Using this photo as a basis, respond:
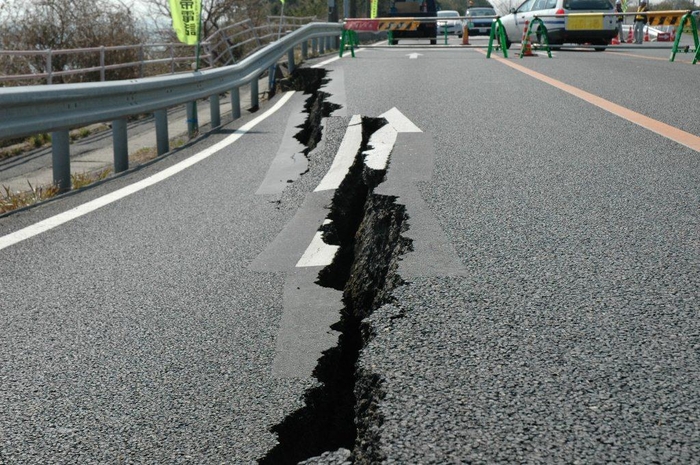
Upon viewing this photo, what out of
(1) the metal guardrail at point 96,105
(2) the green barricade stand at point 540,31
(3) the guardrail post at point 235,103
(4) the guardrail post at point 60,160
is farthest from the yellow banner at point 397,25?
(4) the guardrail post at point 60,160

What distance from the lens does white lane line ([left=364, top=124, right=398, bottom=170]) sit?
19.0 ft

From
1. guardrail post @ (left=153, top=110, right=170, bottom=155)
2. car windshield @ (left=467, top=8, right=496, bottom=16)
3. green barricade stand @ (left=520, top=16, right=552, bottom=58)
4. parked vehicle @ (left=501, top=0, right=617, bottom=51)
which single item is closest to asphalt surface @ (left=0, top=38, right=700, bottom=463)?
guardrail post @ (left=153, top=110, right=170, bottom=155)

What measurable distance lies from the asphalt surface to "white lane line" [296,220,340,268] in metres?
0.08

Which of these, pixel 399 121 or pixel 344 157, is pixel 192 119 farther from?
pixel 344 157

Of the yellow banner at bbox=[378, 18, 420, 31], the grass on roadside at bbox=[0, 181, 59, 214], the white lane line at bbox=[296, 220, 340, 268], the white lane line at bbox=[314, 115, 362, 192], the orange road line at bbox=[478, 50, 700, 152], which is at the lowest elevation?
the grass on roadside at bbox=[0, 181, 59, 214]

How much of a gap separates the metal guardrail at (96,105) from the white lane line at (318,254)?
93.1 inches

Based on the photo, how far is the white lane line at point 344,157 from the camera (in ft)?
18.7

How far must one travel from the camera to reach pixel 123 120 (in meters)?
7.31

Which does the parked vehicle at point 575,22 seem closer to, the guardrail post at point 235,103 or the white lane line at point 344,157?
the guardrail post at point 235,103

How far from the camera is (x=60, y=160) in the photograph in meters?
6.32

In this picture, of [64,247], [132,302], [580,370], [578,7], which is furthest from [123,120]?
[578,7]

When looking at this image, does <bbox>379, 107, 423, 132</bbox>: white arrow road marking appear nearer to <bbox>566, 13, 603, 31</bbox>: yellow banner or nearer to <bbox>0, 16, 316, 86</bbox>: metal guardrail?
<bbox>0, 16, 316, 86</bbox>: metal guardrail

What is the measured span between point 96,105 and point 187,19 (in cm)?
488

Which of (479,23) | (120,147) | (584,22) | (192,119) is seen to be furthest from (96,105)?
(479,23)
